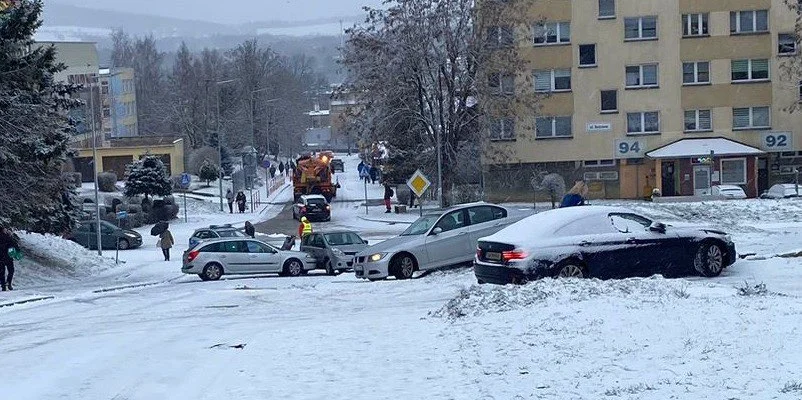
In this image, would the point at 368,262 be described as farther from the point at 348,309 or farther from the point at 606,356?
the point at 606,356

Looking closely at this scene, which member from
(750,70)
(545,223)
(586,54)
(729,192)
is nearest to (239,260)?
(545,223)

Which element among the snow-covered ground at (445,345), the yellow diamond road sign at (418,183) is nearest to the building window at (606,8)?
the yellow diamond road sign at (418,183)

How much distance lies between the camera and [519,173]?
65500mm

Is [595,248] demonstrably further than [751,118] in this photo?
No

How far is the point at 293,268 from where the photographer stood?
3269cm

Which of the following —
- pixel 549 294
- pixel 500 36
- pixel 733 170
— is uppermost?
pixel 500 36

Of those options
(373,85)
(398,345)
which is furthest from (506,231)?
(373,85)

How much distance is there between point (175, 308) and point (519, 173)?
4643 centimetres

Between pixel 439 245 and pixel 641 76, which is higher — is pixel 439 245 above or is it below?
below

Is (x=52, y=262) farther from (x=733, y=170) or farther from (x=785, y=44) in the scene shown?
(x=785, y=44)

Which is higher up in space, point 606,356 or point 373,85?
point 373,85

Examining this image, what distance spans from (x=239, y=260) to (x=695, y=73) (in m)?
39.4

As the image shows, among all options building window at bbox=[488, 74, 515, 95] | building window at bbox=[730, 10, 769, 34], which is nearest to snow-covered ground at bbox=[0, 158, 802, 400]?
building window at bbox=[488, 74, 515, 95]

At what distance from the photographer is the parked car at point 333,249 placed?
108 ft
